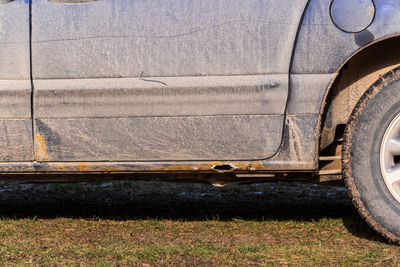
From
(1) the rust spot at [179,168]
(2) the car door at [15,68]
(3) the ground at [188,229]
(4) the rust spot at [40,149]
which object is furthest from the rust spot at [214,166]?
(2) the car door at [15,68]

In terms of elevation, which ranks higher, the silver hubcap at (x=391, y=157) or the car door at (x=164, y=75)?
the car door at (x=164, y=75)

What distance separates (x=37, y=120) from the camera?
133 inches

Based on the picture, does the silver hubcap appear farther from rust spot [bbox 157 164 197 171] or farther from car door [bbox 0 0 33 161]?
car door [bbox 0 0 33 161]

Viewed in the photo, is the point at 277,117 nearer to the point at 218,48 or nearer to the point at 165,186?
the point at 218,48

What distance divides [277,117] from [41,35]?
134cm

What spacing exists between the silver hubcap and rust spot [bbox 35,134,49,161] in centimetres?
182

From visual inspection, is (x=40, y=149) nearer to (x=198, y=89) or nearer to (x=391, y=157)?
(x=198, y=89)

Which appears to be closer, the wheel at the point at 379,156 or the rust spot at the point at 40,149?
the wheel at the point at 379,156

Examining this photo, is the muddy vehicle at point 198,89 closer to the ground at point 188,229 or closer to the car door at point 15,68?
the car door at point 15,68

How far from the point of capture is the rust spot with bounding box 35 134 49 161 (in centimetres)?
340

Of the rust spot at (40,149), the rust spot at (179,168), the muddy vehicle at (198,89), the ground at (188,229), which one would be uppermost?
the muddy vehicle at (198,89)

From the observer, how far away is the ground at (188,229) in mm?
3189

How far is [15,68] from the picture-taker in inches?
132

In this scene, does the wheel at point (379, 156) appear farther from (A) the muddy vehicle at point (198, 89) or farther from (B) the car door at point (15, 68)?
(B) the car door at point (15, 68)
